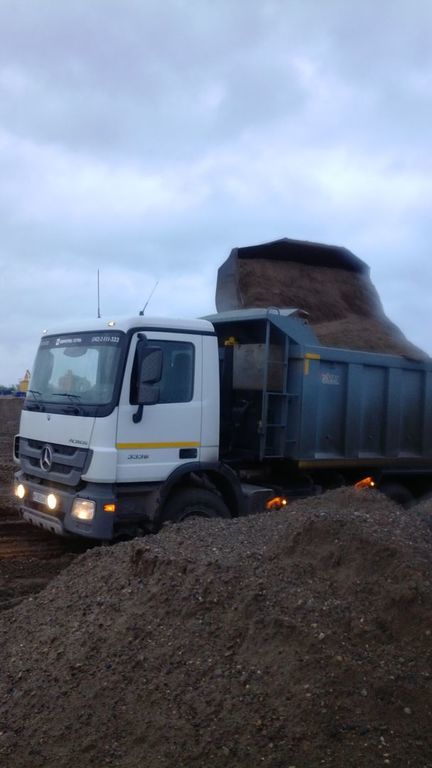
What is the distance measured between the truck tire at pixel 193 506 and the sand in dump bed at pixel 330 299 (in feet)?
9.13

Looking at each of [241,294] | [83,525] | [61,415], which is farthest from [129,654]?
[241,294]

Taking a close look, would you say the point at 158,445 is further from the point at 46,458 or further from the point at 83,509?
the point at 46,458

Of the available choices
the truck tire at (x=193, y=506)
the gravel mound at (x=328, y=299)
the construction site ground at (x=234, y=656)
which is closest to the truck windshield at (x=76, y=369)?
the truck tire at (x=193, y=506)

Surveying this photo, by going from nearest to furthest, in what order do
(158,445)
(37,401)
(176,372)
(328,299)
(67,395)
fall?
(158,445), (67,395), (176,372), (37,401), (328,299)

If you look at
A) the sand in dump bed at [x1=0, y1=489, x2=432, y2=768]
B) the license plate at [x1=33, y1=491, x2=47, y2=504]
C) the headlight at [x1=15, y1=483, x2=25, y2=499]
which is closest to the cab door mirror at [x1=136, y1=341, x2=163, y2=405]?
the license plate at [x1=33, y1=491, x2=47, y2=504]

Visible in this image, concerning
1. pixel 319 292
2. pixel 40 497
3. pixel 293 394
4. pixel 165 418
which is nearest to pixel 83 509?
pixel 40 497

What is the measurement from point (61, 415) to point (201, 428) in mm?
1345

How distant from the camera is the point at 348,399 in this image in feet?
28.9

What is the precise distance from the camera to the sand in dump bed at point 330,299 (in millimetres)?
10086

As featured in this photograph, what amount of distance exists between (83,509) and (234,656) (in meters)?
3.20

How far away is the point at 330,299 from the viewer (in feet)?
35.8

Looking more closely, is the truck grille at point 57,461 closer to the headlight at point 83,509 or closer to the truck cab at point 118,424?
the truck cab at point 118,424

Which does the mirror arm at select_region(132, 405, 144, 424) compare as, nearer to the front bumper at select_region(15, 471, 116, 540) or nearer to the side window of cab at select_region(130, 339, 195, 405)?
the side window of cab at select_region(130, 339, 195, 405)

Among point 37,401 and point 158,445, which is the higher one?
point 37,401
